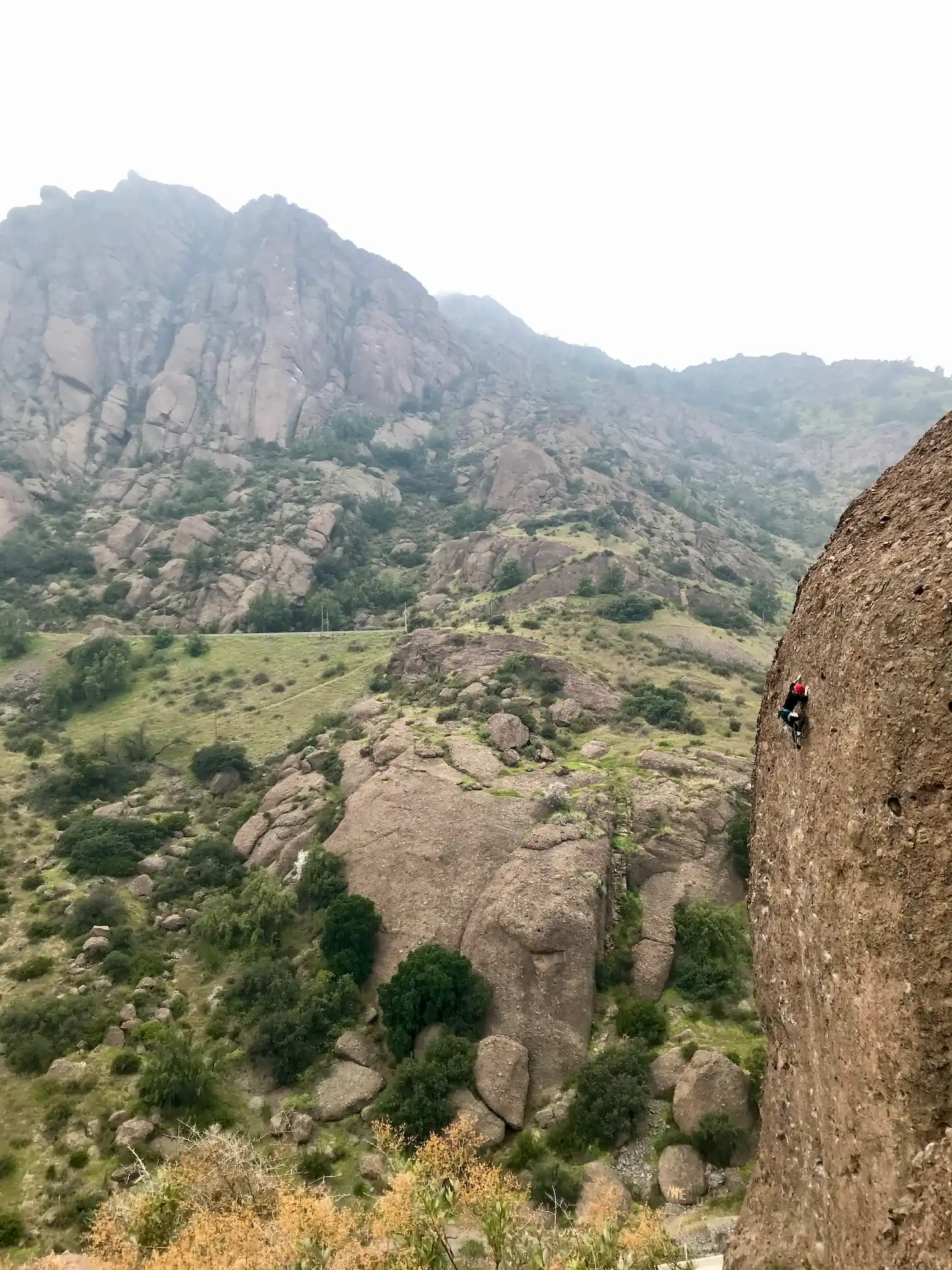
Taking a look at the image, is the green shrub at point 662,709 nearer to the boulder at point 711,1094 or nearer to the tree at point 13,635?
the boulder at point 711,1094

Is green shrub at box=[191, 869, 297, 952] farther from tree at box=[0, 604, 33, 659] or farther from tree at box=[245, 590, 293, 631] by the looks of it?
tree at box=[0, 604, 33, 659]

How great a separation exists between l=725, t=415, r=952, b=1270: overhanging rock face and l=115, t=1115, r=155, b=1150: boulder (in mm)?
23250

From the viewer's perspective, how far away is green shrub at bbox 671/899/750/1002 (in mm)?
30391

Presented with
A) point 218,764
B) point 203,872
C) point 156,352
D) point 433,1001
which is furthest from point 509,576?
point 156,352

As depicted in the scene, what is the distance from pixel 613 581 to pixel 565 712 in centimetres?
3502

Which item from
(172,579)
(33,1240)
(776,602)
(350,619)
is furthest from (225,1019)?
(776,602)

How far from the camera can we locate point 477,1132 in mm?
24672

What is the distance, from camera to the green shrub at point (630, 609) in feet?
251

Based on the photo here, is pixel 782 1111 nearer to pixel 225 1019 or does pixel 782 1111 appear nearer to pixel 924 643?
pixel 924 643

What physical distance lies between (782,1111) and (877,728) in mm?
8604

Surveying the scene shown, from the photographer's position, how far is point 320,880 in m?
37.7

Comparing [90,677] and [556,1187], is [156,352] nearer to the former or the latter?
[90,677]

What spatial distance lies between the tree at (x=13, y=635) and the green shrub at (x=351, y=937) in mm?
66695

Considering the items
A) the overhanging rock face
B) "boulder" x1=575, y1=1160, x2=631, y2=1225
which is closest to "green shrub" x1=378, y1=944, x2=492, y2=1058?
"boulder" x1=575, y1=1160, x2=631, y2=1225
